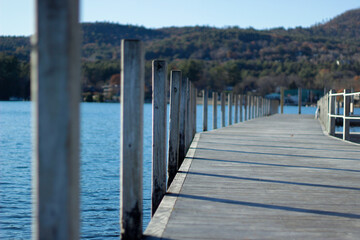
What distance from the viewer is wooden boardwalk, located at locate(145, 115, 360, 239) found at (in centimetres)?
300

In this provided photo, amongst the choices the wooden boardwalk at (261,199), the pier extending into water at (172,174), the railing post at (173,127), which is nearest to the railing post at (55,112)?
the pier extending into water at (172,174)

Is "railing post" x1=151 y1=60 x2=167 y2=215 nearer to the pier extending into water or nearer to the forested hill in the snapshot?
the pier extending into water

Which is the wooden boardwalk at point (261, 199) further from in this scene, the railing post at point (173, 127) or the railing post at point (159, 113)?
the railing post at point (159, 113)

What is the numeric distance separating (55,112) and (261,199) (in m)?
Result: 2.78

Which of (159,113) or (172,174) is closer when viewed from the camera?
(159,113)

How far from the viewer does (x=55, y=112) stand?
160cm

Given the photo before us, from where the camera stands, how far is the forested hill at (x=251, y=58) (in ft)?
301

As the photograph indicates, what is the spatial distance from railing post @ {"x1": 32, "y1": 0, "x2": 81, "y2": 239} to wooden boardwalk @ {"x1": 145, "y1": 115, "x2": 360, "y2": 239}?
53.2 inches

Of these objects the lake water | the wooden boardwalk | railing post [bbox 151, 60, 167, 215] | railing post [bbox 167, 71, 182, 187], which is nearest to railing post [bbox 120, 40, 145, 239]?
the wooden boardwalk

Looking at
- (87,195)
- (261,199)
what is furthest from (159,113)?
(87,195)

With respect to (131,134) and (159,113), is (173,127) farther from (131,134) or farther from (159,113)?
(131,134)

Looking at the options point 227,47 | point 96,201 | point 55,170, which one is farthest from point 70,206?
point 227,47

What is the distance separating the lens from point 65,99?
1604mm

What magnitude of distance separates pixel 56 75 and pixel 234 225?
6.63 ft
